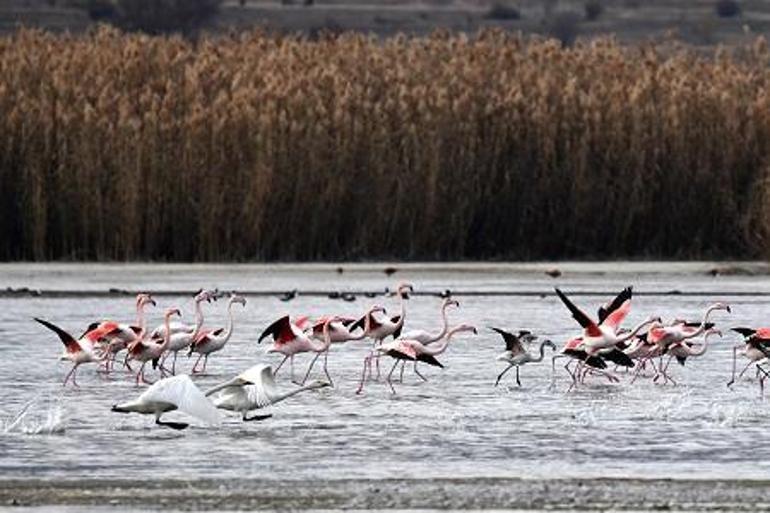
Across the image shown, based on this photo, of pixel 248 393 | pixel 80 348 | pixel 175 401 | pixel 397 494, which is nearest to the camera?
pixel 397 494

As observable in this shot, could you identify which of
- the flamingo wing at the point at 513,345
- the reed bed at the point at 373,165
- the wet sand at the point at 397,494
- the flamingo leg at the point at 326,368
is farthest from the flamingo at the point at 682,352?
the reed bed at the point at 373,165

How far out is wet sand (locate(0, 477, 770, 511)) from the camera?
38.1ft

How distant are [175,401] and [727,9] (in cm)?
7894

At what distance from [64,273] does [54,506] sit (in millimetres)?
15222

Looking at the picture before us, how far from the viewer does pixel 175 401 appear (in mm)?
13867

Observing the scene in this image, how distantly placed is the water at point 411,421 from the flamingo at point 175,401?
16 centimetres

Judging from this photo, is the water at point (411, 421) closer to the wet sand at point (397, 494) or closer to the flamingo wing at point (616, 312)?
the wet sand at point (397, 494)

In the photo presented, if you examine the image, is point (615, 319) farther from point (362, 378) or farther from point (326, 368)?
point (326, 368)

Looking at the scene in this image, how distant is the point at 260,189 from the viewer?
2848 centimetres

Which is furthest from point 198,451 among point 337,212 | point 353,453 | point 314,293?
point 337,212

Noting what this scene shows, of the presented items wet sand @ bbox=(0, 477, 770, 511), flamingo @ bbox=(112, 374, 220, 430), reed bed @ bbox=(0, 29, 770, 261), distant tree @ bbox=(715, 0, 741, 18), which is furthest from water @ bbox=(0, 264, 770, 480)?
distant tree @ bbox=(715, 0, 741, 18)

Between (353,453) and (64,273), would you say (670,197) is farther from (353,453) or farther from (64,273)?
(353,453)

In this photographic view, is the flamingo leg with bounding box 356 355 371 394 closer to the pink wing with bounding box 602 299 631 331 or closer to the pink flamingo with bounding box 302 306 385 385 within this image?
the pink flamingo with bounding box 302 306 385 385

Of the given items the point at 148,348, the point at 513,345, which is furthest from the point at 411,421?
the point at 148,348
